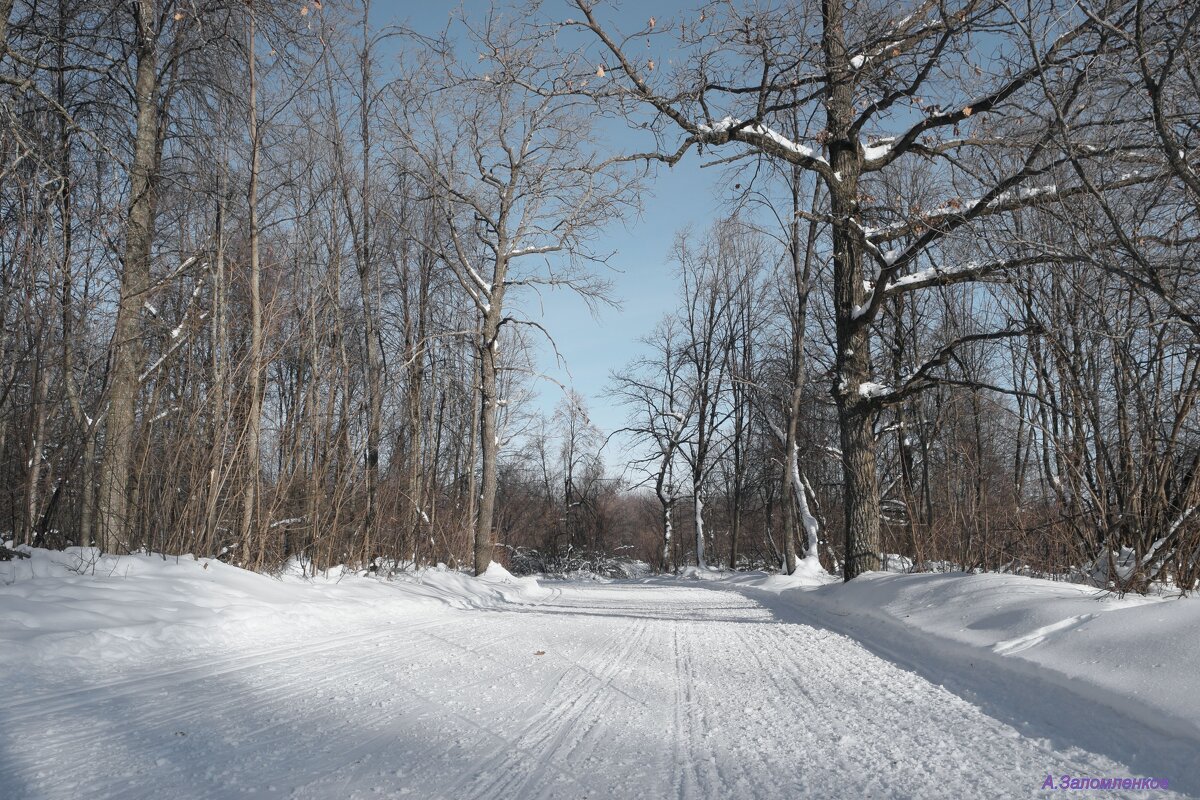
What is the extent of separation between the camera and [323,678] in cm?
446

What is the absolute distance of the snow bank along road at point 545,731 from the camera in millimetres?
2715

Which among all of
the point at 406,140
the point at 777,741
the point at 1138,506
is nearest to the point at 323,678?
the point at 777,741

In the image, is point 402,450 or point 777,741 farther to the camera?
point 402,450

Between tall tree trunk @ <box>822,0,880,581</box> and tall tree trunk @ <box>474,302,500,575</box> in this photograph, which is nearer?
tall tree trunk @ <box>822,0,880,581</box>

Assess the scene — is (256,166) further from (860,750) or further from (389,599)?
(860,750)

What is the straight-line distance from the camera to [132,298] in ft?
27.1

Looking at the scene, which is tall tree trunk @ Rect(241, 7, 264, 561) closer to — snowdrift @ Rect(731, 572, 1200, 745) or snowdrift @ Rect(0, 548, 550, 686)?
snowdrift @ Rect(0, 548, 550, 686)

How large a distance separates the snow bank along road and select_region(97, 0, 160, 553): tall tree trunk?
11.2 ft

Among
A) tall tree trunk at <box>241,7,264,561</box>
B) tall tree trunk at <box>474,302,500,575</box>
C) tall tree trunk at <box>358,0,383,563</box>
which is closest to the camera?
tall tree trunk at <box>241,7,264,561</box>

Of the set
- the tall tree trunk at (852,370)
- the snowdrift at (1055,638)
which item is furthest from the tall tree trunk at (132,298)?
the tall tree trunk at (852,370)

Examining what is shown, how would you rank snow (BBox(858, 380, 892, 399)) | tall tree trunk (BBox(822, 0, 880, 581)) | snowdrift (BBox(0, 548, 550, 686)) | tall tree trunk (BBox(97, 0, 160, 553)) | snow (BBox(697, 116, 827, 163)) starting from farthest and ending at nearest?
1. tall tree trunk (BBox(822, 0, 880, 581))
2. snow (BBox(858, 380, 892, 399))
3. snow (BBox(697, 116, 827, 163))
4. tall tree trunk (BBox(97, 0, 160, 553))
5. snowdrift (BBox(0, 548, 550, 686))

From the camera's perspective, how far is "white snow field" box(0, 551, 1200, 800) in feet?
9.12

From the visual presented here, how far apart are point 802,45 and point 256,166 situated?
272 inches

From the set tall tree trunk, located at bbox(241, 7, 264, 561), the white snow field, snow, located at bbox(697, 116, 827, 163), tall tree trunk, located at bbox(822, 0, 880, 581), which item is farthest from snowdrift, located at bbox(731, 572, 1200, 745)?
tall tree trunk, located at bbox(241, 7, 264, 561)
